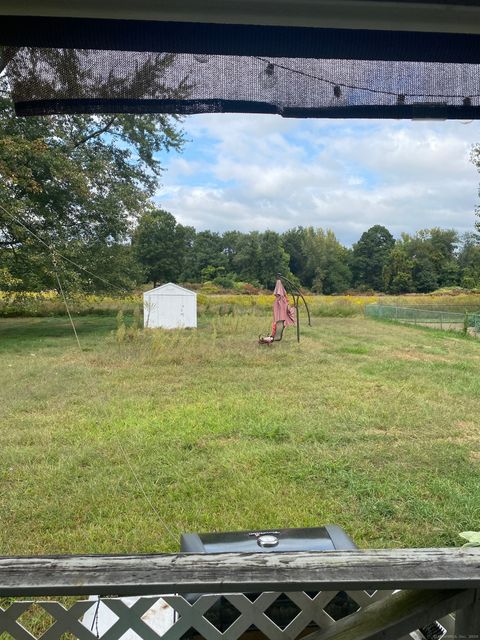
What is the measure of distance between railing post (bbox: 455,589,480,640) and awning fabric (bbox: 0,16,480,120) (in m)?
0.76

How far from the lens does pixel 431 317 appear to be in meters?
8.82

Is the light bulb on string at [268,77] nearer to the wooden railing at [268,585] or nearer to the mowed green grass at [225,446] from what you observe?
the wooden railing at [268,585]

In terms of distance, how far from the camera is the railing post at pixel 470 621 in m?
0.55

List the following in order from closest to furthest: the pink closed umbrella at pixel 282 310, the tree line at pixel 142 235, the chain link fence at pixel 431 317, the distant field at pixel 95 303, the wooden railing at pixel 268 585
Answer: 1. the wooden railing at pixel 268 585
2. the tree line at pixel 142 235
3. the distant field at pixel 95 303
4. the pink closed umbrella at pixel 282 310
5. the chain link fence at pixel 431 317

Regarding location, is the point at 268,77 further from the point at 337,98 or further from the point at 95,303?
the point at 95,303

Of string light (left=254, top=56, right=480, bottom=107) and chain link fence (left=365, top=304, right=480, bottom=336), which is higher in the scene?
string light (left=254, top=56, right=480, bottom=107)

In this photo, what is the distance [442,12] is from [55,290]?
4704mm

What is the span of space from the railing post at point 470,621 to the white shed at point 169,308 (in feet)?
14.9

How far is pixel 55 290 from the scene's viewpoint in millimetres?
4816

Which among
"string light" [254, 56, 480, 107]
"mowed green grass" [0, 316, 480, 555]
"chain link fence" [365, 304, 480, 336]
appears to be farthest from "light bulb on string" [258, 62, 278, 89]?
"chain link fence" [365, 304, 480, 336]

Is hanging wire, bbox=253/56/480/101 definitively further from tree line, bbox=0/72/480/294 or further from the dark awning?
tree line, bbox=0/72/480/294

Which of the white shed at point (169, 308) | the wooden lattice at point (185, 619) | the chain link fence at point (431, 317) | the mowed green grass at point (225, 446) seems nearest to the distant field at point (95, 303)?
the white shed at point (169, 308)

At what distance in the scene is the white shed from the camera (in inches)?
202

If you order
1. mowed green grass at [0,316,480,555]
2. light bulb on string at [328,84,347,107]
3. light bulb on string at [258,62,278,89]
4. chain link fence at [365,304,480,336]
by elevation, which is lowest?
mowed green grass at [0,316,480,555]
